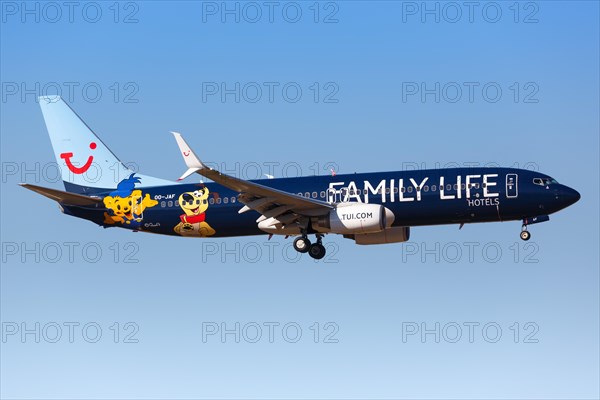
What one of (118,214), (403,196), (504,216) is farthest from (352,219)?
(118,214)

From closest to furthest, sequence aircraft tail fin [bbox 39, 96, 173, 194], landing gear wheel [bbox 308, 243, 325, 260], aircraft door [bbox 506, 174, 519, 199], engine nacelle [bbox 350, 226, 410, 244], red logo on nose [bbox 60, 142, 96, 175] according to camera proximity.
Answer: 1. aircraft door [bbox 506, 174, 519, 199]
2. landing gear wheel [bbox 308, 243, 325, 260]
3. engine nacelle [bbox 350, 226, 410, 244]
4. aircraft tail fin [bbox 39, 96, 173, 194]
5. red logo on nose [bbox 60, 142, 96, 175]

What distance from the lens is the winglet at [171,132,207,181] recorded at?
5347 centimetres

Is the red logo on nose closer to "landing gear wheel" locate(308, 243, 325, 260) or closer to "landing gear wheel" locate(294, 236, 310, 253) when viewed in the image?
"landing gear wheel" locate(294, 236, 310, 253)

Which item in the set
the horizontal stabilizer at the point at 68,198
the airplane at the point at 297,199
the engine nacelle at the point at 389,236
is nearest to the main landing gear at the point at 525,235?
the airplane at the point at 297,199

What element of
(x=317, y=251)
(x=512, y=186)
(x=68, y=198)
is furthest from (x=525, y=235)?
(x=68, y=198)

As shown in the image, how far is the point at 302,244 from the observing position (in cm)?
6225

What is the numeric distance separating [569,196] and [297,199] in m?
13.6

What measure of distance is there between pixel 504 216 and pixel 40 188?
77.5 ft

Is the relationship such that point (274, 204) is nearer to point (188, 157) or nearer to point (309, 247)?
point (309, 247)

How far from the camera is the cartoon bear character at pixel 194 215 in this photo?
6334cm

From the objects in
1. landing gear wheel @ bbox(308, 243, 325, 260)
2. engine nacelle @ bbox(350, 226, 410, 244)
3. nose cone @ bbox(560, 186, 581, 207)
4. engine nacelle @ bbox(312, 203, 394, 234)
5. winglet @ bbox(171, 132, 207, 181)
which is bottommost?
landing gear wheel @ bbox(308, 243, 325, 260)

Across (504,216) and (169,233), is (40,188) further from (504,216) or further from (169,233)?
(504,216)

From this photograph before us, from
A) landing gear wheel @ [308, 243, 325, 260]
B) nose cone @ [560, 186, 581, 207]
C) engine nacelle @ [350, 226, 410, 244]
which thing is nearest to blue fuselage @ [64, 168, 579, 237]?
nose cone @ [560, 186, 581, 207]

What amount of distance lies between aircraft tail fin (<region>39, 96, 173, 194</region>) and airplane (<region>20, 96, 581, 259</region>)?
0.19 feet
